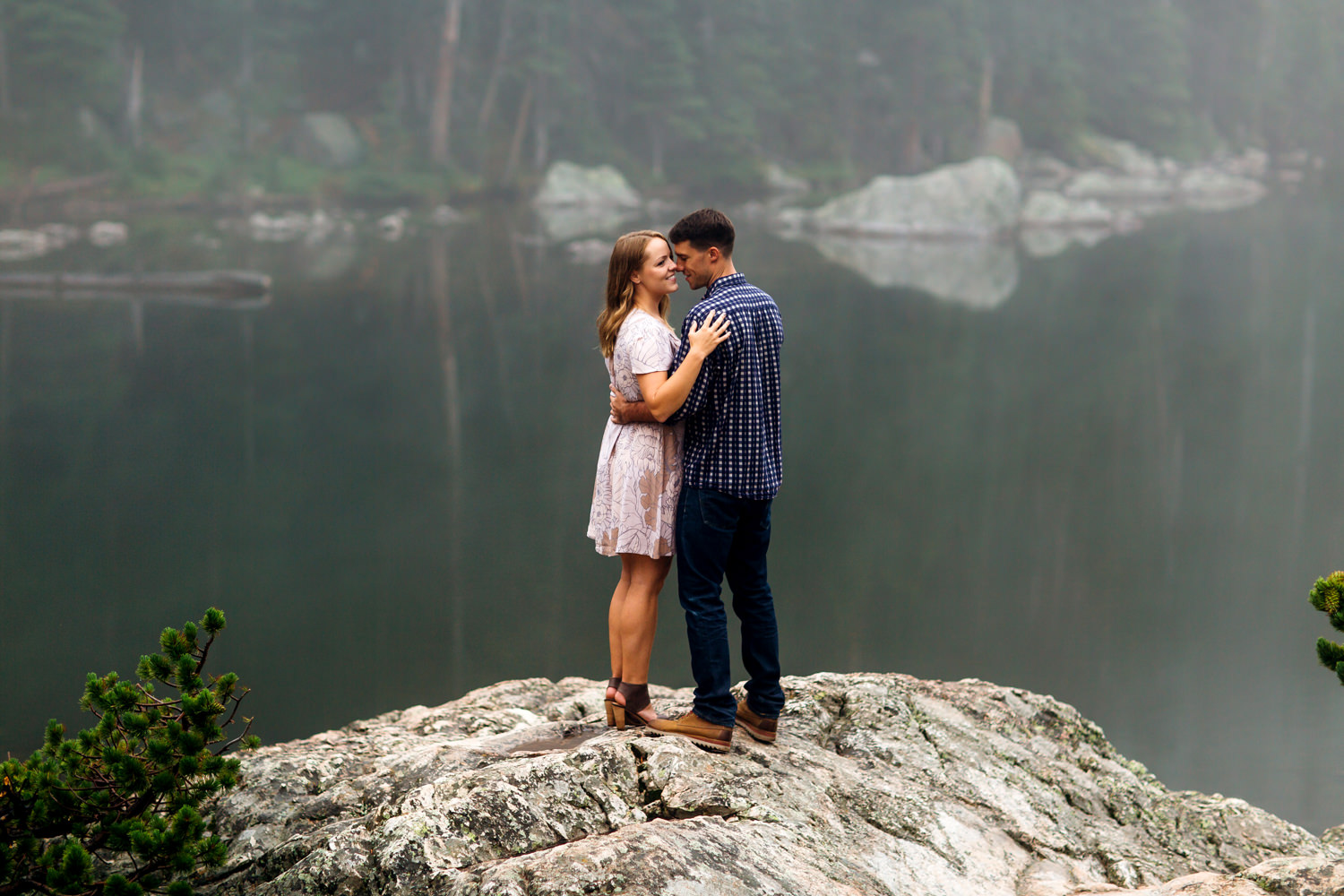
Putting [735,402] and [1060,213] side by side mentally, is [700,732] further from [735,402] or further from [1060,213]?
A: [1060,213]

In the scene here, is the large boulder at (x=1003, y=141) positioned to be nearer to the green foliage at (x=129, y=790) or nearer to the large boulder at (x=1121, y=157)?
the large boulder at (x=1121, y=157)

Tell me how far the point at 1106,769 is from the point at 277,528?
7.37 metres

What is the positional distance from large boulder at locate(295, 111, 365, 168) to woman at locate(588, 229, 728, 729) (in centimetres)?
2611

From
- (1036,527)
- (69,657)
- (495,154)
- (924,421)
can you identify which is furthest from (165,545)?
(495,154)

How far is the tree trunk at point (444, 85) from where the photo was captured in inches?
1117

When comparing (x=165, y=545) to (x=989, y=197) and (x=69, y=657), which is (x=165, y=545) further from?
(x=989, y=197)

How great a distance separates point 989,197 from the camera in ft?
94.4

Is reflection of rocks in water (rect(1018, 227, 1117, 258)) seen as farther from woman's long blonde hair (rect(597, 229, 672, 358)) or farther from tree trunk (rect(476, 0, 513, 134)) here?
woman's long blonde hair (rect(597, 229, 672, 358))

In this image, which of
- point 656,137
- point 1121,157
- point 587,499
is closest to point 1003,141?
point 1121,157

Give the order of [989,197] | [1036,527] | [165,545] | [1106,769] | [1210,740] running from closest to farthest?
[1106,769] → [1210,740] → [165,545] → [1036,527] → [989,197]

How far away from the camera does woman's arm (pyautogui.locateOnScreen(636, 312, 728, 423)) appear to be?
260 cm

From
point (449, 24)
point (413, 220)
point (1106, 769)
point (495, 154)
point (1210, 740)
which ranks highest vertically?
point (449, 24)

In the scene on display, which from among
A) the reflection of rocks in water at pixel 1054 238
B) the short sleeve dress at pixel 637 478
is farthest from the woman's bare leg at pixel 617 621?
the reflection of rocks in water at pixel 1054 238

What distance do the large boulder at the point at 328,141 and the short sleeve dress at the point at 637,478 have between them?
2615 centimetres
